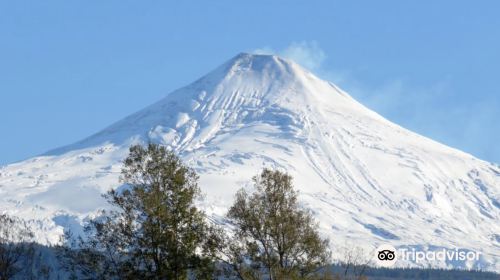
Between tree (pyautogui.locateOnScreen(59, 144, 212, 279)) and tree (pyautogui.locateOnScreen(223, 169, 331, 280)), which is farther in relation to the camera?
tree (pyautogui.locateOnScreen(223, 169, 331, 280))

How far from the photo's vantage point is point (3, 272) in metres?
50.8

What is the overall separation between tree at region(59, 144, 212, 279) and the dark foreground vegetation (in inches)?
1.3

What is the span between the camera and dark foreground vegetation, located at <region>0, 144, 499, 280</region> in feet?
151

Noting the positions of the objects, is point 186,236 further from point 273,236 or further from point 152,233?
point 273,236

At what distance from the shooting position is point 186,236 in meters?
46.4

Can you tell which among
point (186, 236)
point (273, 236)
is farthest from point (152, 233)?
point (273, 236)

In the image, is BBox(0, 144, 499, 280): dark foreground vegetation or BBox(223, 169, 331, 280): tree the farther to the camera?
BBox(223, 169, 331, 280): tree

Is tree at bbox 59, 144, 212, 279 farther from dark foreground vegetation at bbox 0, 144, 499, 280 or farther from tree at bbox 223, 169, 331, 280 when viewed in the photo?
tree at bbox 223, 169, 331, 280

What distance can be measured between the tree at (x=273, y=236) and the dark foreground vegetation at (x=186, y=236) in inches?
1.5

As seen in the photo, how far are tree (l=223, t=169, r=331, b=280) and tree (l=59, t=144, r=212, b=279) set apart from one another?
1.59 m

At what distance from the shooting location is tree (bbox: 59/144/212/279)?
4603 centimetres

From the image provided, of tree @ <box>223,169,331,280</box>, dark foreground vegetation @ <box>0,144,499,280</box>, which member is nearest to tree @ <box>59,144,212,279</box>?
dark foreground vegetation @ <box>0,144,499,280</box>

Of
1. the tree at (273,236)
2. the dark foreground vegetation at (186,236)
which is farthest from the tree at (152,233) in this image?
the tree at (273,236)

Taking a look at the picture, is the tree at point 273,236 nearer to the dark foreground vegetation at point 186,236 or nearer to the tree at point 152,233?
the dark foreground vegetation at point 186,236
